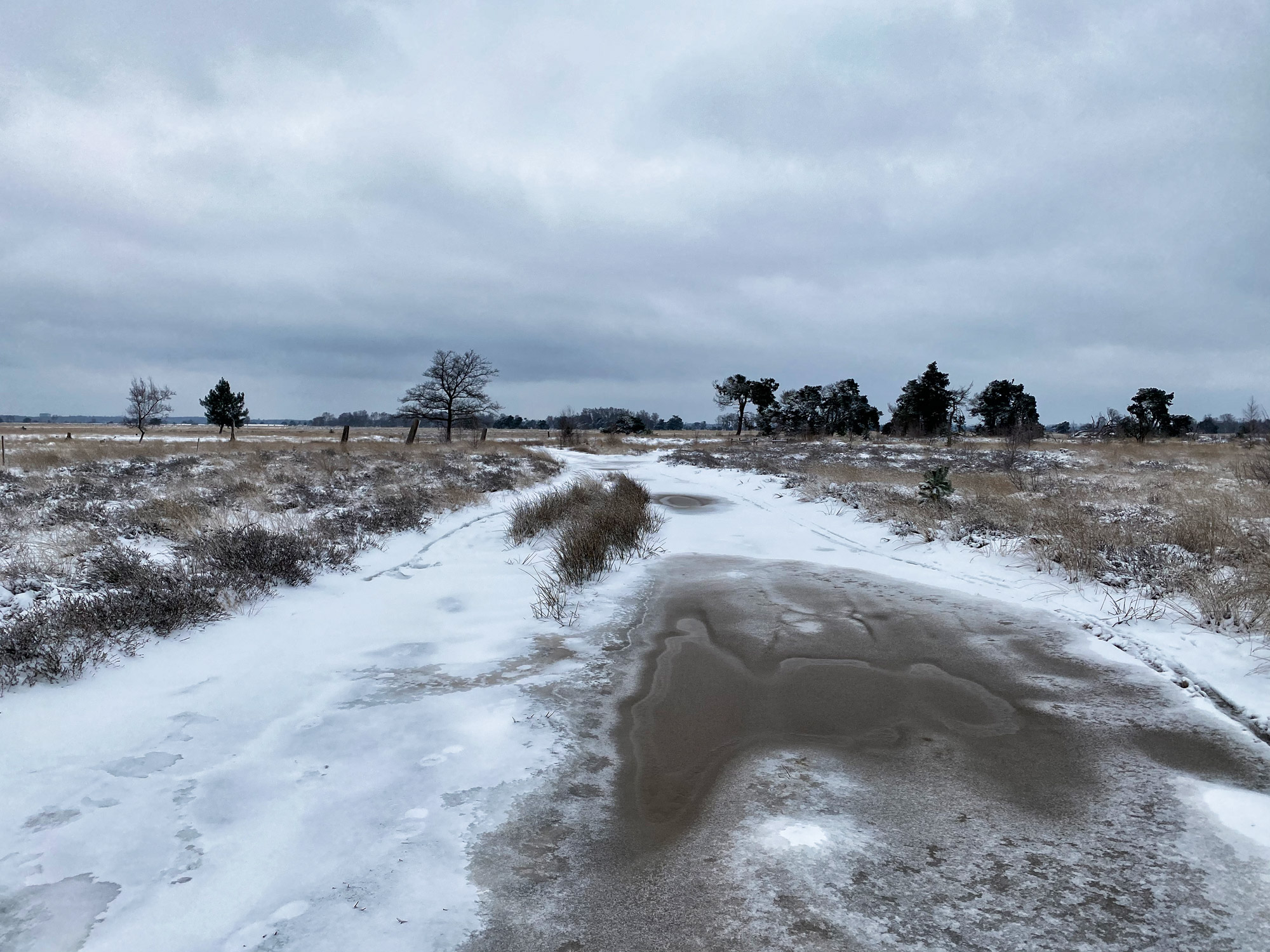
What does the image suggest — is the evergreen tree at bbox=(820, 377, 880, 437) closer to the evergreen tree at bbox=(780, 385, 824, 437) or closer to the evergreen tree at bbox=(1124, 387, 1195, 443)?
the evergreen tree at bbox=(780, 385, 824, 437)

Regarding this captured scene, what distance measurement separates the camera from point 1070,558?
759cm

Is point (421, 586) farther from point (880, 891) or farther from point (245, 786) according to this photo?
point (880, 891)

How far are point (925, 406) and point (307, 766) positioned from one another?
62.2 meters

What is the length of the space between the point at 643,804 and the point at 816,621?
3.79 meters

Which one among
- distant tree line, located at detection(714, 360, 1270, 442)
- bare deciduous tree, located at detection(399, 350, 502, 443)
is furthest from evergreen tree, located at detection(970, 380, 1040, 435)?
bare deciduous tree, located at detection(399, 350, 502, 443)

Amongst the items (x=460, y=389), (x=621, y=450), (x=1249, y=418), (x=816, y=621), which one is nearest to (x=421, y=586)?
(x=816, y=621)

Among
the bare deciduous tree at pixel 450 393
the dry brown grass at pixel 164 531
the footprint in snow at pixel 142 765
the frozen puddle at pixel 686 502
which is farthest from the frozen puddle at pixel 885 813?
the bare deciduous tree at pixel 450 393

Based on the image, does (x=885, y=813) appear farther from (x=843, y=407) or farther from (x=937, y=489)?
(x=843, y=407)

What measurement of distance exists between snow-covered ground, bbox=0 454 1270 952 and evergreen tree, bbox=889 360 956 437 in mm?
54460

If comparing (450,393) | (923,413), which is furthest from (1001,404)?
(450,393)

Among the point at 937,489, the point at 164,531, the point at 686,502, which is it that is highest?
the point at 937,489

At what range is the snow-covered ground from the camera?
2432 millimetres

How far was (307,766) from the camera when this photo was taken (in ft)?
11.6

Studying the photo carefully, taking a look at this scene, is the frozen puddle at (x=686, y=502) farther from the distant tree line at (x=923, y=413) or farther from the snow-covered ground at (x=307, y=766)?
the distant tree line at (x=923, y=413)
